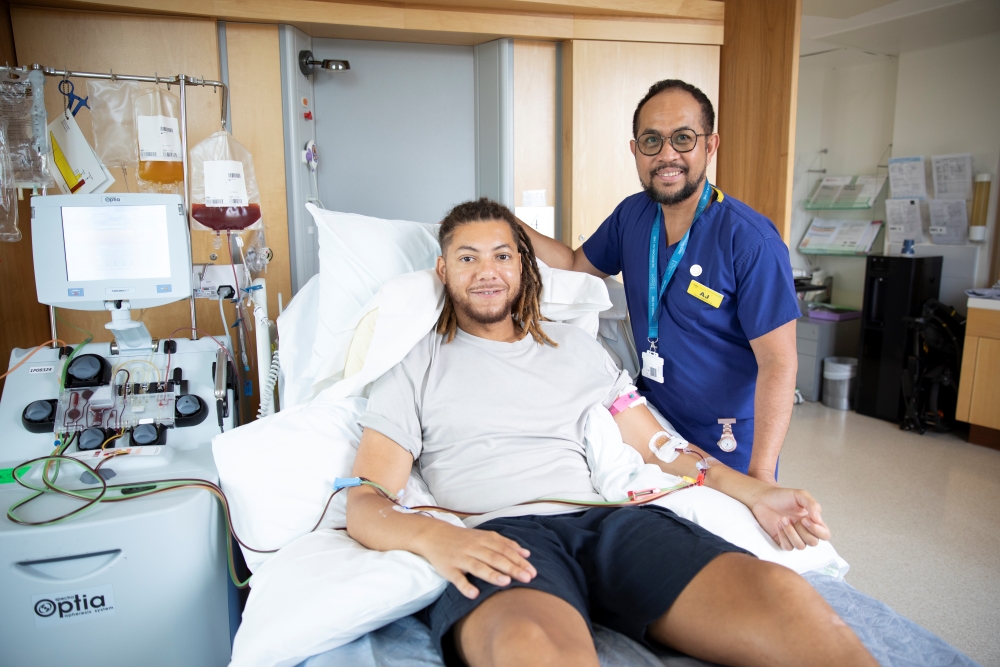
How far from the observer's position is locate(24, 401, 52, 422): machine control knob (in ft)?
4.91

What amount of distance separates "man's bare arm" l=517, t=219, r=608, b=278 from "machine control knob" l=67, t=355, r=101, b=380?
1224mm

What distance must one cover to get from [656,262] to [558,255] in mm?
383

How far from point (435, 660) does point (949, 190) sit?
14.0 feet

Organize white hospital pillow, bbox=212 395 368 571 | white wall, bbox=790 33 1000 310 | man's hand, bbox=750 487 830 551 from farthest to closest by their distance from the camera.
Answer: white wall, bbox=790 33 1000 310, white hospital pillow, bbox=212 395 368 571, man's hand, bbox=750 487 830 551

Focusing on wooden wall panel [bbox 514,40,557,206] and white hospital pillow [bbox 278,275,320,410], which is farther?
wooden wall panel [bbox 514,40,557,206]

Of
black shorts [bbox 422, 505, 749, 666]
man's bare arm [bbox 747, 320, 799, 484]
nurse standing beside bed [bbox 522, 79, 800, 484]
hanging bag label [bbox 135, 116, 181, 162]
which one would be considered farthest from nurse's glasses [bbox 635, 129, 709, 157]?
hanging bag label [bbox 135, 116, 181, 162]

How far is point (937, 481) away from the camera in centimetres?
301

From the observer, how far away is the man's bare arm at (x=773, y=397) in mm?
1527

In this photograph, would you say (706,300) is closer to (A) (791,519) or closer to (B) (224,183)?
(A) (791,519)

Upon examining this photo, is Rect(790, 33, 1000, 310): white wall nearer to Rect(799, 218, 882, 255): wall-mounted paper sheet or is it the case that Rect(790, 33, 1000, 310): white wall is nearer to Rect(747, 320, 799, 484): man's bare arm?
Rect(799, 218, 882, 255): wall-mounted paper sheet

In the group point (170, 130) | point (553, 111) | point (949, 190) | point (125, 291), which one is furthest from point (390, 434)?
point (949, 190)

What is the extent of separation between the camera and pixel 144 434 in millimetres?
1536

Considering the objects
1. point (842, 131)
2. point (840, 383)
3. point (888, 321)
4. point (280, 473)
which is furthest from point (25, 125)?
point (842, 131)

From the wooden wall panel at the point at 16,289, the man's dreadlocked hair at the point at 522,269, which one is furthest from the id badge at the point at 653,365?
the wooden wall panel at the point at 16,289
